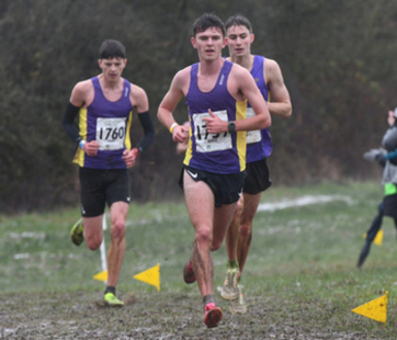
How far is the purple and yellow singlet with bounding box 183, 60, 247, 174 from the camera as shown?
574 cm

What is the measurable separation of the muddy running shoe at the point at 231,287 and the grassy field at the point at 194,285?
0.23m

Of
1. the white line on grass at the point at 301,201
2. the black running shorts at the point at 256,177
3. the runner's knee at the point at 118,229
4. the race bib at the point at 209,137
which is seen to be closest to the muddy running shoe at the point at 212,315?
the race bib at the point at 209,137

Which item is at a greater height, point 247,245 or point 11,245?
point 247,245

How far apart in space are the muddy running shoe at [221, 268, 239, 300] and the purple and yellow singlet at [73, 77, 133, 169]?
5.75 feet

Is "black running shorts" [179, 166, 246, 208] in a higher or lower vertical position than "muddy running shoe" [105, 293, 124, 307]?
higher

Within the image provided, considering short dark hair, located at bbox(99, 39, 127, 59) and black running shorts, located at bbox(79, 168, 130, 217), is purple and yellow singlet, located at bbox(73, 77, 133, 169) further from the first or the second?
short dark hair, located at bbox(99, 39, 127, 59)

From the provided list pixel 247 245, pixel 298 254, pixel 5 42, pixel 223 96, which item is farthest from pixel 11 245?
pixel 223 96

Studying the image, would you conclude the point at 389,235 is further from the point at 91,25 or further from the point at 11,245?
the point at 91,25

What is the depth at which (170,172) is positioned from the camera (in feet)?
82.6

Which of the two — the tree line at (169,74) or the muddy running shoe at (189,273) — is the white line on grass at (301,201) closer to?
the tree line at (169,74)

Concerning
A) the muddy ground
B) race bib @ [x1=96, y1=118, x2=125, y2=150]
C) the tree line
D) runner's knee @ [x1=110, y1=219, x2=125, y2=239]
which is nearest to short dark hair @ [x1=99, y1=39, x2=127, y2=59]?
race bib @ [x1=96, y1=118, x2=125, y2=150]

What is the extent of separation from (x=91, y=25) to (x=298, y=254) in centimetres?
Result: 1231

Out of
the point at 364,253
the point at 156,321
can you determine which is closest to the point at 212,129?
the point at 156,321

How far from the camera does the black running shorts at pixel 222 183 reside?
18.9 ft
